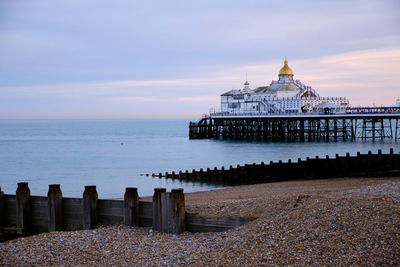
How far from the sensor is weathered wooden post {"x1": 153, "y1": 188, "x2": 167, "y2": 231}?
9.27 metres

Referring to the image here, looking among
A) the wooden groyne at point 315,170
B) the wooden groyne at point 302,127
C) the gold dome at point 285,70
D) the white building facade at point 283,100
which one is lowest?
the wooden groyne at point 315,170

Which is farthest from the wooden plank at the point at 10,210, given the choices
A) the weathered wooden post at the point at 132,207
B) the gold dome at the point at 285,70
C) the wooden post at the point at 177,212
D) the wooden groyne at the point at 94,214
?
the gold dome at the point at 285,70

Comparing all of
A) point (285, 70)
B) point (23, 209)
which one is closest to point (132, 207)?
point (23, 209)

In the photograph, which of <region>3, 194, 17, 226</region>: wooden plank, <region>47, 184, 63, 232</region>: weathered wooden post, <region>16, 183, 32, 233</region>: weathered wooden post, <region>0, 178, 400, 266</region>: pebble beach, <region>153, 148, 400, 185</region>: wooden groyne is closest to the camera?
<region>0, 178, 400, 266</region>: pebble beach

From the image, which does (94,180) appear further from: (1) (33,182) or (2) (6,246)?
(2) (6,246)

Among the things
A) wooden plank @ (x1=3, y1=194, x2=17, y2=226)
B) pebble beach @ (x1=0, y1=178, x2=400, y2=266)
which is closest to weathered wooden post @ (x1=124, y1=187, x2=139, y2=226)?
pebble beach @ (x1=0, y1=178, x2=400, y2=266)

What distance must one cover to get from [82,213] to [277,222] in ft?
13.4

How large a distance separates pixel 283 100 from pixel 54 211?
86.2 meters

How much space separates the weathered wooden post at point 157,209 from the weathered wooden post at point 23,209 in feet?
10.1

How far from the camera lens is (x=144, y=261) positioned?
7969 millimetres

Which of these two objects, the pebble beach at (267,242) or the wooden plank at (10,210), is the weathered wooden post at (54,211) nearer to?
the pebble beach at (267,242)

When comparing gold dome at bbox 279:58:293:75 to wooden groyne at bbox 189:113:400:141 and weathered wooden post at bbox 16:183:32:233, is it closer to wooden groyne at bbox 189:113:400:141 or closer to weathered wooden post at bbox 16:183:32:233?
wooden groyne at bbox 189:113:400:141

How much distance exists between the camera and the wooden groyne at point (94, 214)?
9141 millimetres

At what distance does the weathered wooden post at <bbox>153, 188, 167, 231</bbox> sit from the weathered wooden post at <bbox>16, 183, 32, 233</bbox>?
3076 mm
